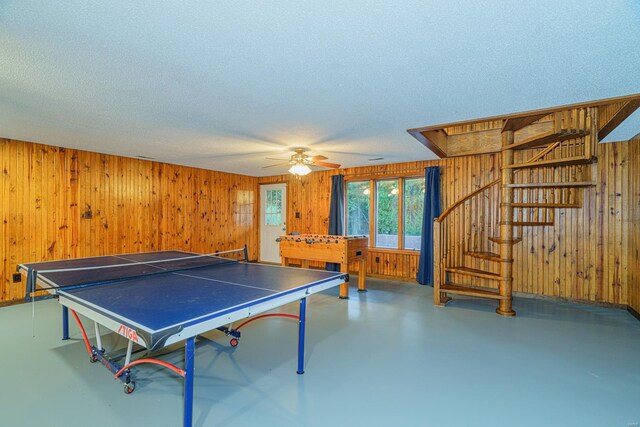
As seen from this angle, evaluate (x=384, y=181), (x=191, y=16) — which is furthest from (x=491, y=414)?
(x=384, y=181)

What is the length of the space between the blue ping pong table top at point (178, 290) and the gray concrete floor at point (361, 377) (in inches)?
28.6

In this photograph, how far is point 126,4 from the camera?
154cm

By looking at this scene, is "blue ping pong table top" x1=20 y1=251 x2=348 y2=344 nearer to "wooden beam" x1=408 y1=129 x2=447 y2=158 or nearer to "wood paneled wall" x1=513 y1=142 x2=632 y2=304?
"wooden beam" x1=408 y1=129 x2=447 y2=158

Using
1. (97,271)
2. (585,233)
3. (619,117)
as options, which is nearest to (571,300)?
(585,233)

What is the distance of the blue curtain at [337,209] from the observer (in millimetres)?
6547

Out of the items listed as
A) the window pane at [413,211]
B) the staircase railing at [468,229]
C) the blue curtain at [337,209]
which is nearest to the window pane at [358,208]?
the blue curtain at [337,209]

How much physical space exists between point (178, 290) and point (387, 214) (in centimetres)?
485

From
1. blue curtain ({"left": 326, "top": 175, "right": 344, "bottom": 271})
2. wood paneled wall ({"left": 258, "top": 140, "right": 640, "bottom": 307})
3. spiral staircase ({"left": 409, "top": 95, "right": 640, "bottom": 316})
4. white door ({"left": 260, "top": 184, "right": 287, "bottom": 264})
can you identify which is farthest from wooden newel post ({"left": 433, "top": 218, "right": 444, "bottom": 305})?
white door ({"left": 260, "top": 184, "right": 287, "bottom": 264})

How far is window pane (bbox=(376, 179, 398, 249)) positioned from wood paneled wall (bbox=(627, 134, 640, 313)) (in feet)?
11.1

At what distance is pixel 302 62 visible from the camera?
2.14m

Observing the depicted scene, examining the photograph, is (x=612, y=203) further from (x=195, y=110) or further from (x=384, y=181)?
(x=195, y=110)

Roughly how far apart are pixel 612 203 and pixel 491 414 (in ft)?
13.3

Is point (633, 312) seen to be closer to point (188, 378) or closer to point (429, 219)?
point (429, 219)

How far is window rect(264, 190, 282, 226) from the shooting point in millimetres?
7836
